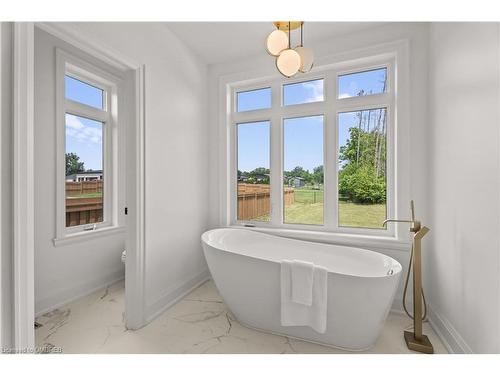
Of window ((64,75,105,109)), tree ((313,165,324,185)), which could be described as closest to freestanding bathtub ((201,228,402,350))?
tree ((313,165,324,185))

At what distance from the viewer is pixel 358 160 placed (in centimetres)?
243

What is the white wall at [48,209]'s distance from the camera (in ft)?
6.82

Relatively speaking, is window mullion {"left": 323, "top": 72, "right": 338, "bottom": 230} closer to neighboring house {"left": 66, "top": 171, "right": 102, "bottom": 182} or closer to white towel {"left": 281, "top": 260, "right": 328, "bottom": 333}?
white towel {"left": 281, "top": 260, "right": 328, "bottom": 333}

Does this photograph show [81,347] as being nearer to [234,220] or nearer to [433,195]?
[234,220]

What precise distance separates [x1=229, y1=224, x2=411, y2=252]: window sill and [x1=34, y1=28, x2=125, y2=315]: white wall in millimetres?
1923

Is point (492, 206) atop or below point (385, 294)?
atop

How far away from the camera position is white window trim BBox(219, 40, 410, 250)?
2.10 metres

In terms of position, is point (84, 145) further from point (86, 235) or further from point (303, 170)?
point (303, 170)

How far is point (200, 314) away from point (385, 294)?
1460 millimetres

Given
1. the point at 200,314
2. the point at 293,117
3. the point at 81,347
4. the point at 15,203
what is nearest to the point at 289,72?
→ the point at 293,117

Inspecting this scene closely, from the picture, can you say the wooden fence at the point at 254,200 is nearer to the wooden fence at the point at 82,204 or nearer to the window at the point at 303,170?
the window at the point at 303,170

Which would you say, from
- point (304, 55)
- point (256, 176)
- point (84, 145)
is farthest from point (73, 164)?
point (304, 55)

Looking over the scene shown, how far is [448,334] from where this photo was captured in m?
1.64

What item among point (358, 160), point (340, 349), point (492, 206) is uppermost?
point (358, 160)
